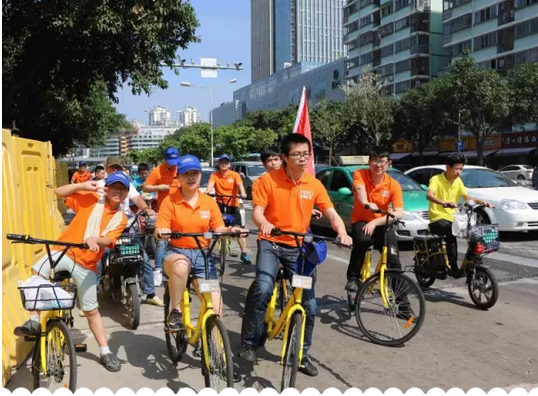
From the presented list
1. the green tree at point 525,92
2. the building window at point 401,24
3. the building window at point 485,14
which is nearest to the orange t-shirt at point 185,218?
the green tree at point 525,92

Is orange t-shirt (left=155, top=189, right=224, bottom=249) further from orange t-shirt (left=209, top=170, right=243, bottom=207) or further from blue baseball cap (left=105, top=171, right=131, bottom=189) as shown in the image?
orange t-shirt (left=209, top=170, right=243, bottom=207)

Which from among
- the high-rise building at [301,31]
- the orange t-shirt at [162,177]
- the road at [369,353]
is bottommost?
the road at [369,353]

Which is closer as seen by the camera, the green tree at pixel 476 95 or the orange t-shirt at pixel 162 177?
the orange t-shirt at pixel 162 177

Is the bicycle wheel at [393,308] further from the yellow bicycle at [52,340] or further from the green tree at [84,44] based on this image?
the green tree at [84,44]

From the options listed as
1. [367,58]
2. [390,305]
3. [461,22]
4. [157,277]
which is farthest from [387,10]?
[390,305]

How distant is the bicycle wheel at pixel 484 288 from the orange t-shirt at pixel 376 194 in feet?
4.58

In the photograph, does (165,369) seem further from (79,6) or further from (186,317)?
(79,6)

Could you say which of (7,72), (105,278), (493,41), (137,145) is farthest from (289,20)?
(105,278)

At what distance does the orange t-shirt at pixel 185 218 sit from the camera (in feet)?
13.8

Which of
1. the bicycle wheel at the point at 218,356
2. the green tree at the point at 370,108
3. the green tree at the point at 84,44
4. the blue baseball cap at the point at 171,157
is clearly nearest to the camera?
the bicycle wheel at the point at 218,356

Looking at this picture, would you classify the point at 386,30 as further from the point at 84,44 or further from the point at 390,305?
the point at 390,305

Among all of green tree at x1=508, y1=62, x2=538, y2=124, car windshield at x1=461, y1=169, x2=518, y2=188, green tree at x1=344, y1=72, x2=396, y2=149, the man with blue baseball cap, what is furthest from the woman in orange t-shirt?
green tree at x1=344, y1=72, x2=396, y2=149

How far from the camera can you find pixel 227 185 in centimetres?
→ 869

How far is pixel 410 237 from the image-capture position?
1020cm
